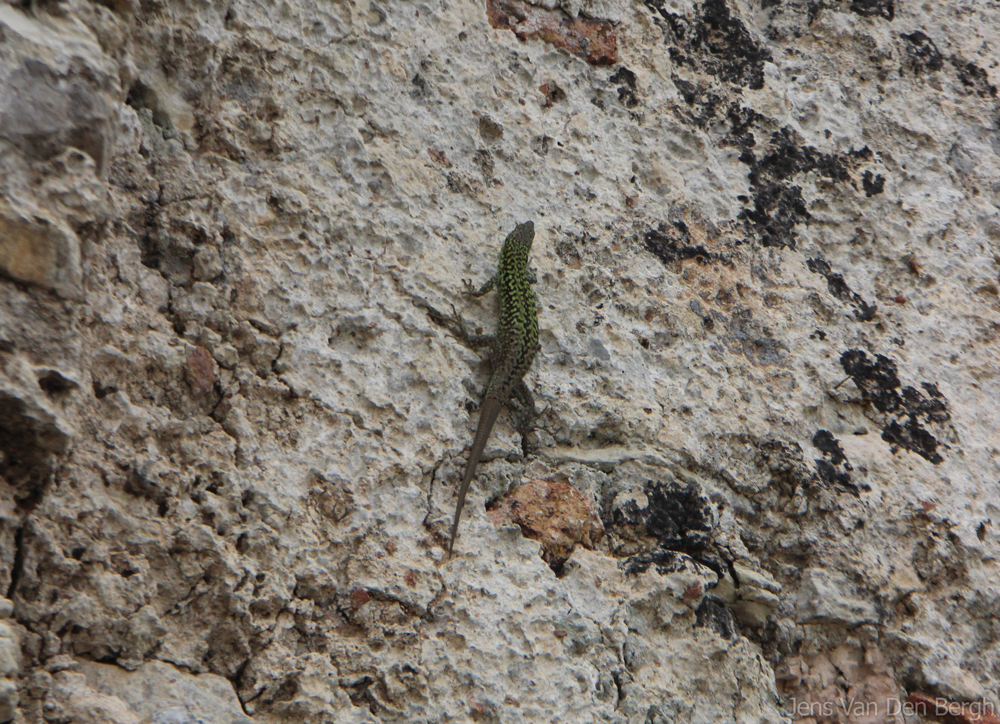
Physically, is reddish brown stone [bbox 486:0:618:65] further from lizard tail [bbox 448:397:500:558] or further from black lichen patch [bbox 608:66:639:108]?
lizard tail [bbox 448:397:500:558]

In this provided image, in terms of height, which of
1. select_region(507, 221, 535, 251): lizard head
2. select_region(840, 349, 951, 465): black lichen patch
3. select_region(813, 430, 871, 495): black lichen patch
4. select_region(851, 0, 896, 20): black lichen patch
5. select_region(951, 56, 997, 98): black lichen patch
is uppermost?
select_region(851, 0, 896, 20): black lichen patch

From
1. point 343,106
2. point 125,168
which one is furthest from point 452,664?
point 343,106

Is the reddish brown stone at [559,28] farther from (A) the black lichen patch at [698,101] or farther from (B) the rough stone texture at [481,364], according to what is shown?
(A) the black lichen patch at [698,101]

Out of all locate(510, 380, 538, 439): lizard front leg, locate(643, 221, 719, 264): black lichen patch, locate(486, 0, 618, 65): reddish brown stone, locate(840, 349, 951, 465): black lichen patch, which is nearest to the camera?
locate(510, 380, 538, 439): lizard front leg

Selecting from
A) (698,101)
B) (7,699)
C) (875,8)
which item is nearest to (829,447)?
(698,101)

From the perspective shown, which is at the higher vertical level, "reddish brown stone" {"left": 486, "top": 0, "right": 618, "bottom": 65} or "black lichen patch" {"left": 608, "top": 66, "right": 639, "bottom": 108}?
"reddish brown stone" {"left": 486, "top": 0, "right": 618, "bottom": 65}

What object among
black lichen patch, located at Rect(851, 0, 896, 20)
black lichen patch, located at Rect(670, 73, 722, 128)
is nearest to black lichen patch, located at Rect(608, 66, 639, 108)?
black lichen patch, located at Rect(670, 73, 722, 128)

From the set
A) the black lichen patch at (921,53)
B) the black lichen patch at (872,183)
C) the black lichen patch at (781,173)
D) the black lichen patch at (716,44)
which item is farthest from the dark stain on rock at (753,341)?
the black lichen patch at (921,53)
